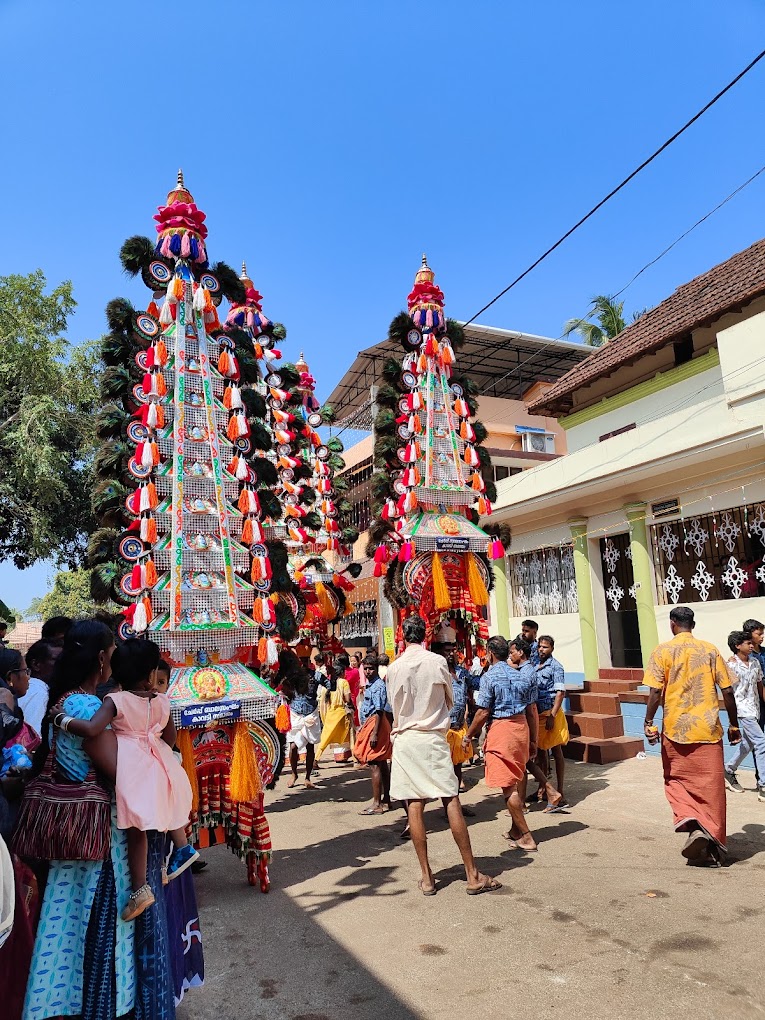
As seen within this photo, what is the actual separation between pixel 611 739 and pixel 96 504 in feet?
23.5

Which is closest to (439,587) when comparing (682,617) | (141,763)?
(682,617)

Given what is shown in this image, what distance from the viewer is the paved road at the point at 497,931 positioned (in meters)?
3.13

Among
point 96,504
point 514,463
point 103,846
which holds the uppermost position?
point 514,463

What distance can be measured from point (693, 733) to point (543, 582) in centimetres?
892

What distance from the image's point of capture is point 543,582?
45.5 ft

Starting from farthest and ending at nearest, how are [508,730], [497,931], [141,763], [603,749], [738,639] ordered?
[603,749] < [738,639] < [508,730] < [497,931] < [141,763]

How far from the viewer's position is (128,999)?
2598 mm

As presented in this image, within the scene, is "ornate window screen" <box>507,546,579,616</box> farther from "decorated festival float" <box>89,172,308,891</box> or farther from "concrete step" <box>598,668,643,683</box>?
"decorated festival float" <box>89,172,308,891</box>

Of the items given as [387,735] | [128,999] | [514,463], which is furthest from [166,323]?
[514,463]

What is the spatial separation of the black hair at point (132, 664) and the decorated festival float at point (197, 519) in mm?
2036

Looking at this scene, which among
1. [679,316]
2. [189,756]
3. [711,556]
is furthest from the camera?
[679,316]

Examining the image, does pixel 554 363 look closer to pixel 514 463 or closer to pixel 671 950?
pixel 514 463

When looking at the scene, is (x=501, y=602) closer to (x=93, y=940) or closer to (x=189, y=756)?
(x=189, y=756)

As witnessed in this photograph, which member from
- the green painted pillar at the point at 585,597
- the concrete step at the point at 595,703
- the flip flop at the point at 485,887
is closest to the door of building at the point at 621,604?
the green painted pillar at the point at 585,597
